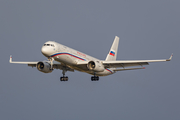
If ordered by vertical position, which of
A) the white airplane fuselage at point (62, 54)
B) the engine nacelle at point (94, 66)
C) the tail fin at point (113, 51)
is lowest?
the engine nacelle at point (94, 66)

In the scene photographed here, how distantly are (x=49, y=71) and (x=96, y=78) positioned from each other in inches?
355

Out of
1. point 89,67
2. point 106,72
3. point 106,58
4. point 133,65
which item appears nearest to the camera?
point 89,67

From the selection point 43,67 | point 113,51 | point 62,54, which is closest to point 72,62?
point 62,54

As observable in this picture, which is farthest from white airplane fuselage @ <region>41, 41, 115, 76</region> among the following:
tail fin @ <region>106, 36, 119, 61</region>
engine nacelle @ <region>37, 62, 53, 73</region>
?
tail fin @ <region>106, 36, 119, 61</region>

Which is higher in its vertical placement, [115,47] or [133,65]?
[115,47]

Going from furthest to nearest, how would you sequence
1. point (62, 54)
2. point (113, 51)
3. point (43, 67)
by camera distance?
point (113, 51) < point (43, 67) < point (62, 54)

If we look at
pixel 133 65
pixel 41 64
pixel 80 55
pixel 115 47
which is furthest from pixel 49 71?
pixel 115 47

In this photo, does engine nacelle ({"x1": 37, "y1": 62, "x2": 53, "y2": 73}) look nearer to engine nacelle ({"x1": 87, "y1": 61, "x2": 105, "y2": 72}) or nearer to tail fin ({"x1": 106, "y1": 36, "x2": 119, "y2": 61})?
engine nacelle ({"x1": 87, "y1": 61, "x2": 105, "y2": 72})

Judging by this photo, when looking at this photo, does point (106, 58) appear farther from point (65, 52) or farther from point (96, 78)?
point (65, 52)

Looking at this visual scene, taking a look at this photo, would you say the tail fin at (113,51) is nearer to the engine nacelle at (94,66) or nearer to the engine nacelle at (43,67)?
the engine nacelle at (94,66)

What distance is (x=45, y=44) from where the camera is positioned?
4284cm

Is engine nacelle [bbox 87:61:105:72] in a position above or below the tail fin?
below

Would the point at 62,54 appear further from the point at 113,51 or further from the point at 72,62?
the point at 113,51

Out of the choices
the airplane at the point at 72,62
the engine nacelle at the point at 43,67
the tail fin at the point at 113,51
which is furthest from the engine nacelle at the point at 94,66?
the tail fin at the point at 113,51
